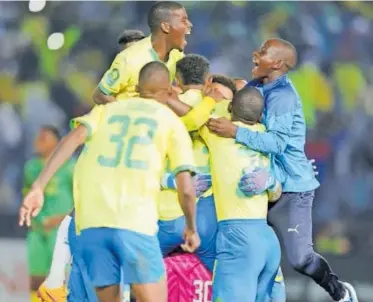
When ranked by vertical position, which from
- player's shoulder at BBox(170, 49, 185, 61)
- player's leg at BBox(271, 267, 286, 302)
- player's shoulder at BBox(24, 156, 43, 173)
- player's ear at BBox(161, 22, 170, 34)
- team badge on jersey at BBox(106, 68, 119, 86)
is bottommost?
A: player's leg at BBox(271, 267, 286, 302)

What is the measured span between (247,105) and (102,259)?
5.62ft

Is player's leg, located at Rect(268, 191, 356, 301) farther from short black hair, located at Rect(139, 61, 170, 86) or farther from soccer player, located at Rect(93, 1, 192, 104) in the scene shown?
short black hair, located at Rect(139, 61, 170, 86)

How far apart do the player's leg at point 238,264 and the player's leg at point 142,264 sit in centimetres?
120

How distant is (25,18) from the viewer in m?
13.5

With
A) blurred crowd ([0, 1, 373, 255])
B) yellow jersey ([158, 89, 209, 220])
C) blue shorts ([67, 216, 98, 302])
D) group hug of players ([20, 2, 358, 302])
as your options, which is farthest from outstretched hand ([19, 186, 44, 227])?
blurred crowd ([0, 1, 373, 255])

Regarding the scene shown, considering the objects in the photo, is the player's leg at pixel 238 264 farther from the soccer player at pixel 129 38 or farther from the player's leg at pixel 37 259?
the player's leg at pixel 37 259

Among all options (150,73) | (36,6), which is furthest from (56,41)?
(150,73)

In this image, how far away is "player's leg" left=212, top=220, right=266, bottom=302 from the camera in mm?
8109

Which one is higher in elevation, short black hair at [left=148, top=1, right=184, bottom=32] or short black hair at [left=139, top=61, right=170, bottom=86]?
short black hair at [left=148, top=1, right=184, bottom=32]

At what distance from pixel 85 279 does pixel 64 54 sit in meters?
5.64

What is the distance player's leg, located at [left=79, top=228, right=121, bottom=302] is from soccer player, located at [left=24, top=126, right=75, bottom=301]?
4553mm

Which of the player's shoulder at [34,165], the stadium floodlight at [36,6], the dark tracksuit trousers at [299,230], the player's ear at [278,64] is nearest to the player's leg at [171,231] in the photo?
the dark tracksuit trousers at [299,230]

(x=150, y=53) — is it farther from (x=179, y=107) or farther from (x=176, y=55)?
(x=179, y=107)

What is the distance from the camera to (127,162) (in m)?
6.88
